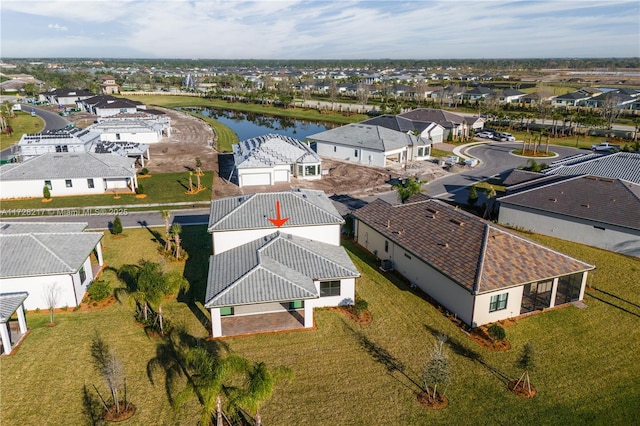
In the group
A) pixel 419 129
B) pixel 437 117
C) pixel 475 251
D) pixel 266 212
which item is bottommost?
pixel 475 251

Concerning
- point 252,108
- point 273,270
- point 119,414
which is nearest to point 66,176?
point 273,270

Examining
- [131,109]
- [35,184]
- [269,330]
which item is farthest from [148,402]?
[131,109]

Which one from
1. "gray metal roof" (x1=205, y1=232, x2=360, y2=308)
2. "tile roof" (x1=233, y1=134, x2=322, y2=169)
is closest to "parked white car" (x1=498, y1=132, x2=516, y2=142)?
"tile roof" (x1=233, y1=134, x2=322, y2=169)

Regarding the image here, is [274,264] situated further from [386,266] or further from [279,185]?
[279,185]

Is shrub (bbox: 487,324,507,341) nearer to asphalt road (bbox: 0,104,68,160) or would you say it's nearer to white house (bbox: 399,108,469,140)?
white house (bbox: 399,108,469,140)

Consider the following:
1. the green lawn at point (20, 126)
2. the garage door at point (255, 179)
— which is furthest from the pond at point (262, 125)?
the green lawn at point (20, 126)

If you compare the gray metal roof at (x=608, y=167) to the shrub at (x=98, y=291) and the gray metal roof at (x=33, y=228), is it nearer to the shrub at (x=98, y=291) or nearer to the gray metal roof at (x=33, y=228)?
the shrub at (x=98, y=291)
